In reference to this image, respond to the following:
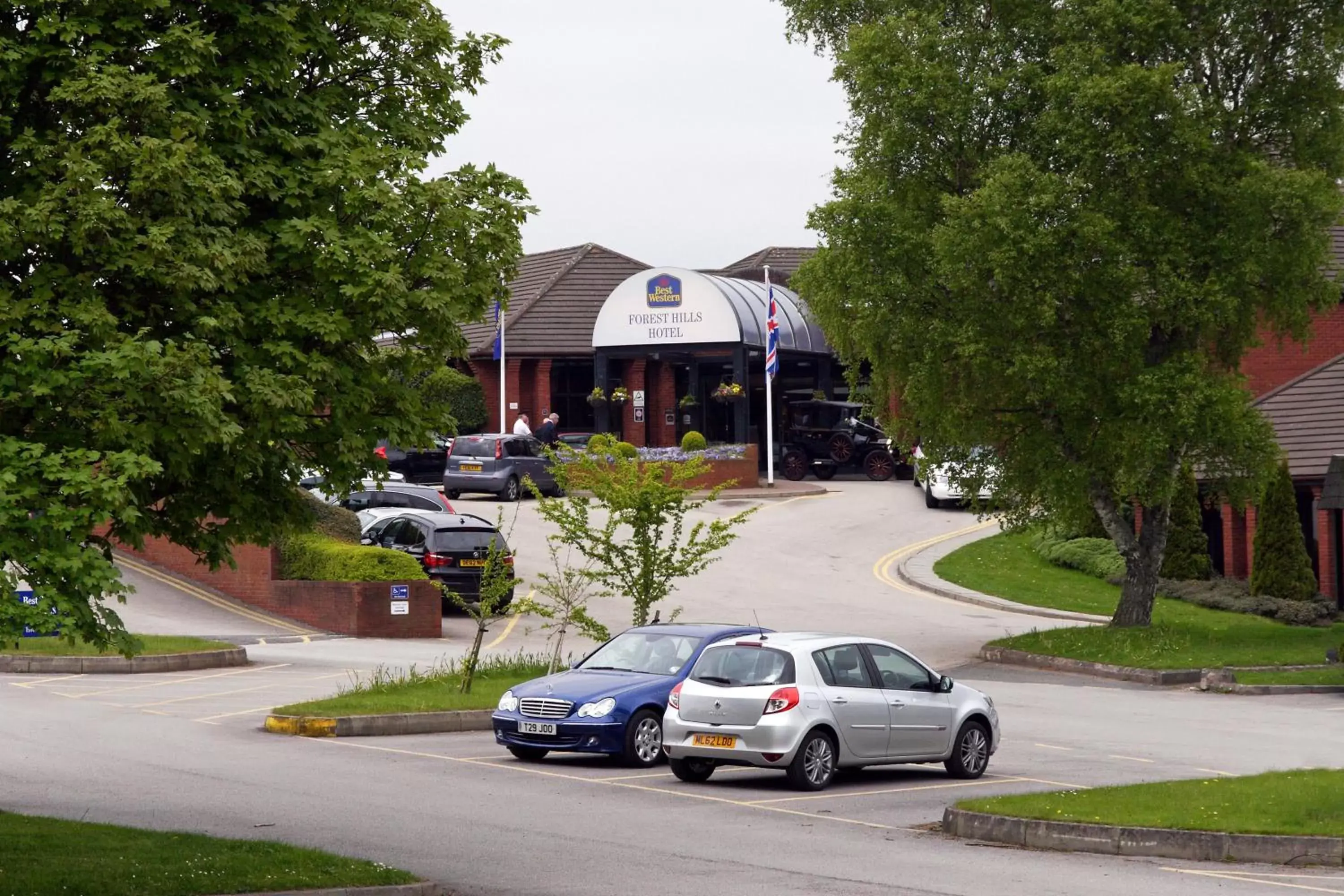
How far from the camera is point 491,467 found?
46.1m

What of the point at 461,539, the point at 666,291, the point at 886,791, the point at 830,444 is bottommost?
the point at 886,791

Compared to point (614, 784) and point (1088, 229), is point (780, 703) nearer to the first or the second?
point (614, 784)

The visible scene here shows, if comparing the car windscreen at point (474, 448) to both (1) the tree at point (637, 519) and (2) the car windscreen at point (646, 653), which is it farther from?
(2) the car windscreen at point (646, 653)

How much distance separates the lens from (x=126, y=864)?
406 inches

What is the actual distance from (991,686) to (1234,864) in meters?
13.6

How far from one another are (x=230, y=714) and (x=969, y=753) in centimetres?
928

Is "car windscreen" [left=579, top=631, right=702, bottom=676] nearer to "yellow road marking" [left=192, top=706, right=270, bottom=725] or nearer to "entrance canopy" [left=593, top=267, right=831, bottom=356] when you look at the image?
"yellow road marking" [left=192, top=706, right=270, bottom=725]

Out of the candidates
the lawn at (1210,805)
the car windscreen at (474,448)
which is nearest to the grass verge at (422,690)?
the lawn at (1210,805)

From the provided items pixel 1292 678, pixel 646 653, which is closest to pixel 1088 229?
pixel 1292 678

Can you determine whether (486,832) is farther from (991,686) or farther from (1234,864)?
(991,686)

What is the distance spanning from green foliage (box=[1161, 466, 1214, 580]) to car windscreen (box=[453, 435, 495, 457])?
1813 cm

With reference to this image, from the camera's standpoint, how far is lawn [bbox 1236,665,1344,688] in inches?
963

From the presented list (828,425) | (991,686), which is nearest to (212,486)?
(991,686)

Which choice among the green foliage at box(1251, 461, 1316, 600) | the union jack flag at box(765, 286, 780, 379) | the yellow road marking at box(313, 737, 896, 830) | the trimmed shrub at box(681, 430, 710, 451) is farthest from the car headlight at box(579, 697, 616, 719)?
the union jack flag at box(765, 286, 780, 379)
